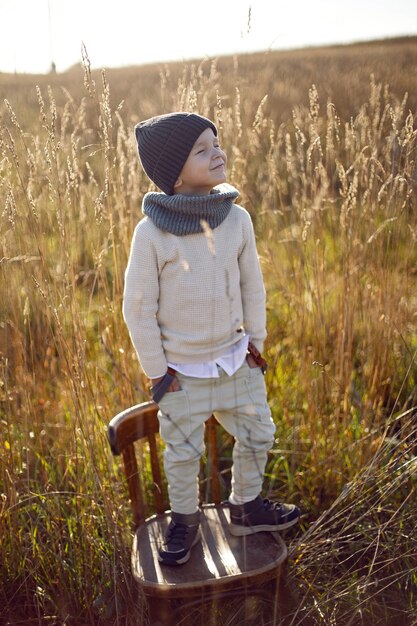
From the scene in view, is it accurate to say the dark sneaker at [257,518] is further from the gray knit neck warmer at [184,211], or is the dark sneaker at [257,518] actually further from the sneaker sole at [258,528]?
the gray knit neck warmer at [184,211]

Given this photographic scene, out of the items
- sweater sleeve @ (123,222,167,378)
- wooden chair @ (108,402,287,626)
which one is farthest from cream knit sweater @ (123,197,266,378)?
wooden chair @ (108,402,287,626)

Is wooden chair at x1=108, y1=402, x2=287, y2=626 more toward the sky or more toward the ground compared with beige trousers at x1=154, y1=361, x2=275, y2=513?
more toward the ground

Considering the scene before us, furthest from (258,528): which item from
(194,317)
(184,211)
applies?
(184,211)

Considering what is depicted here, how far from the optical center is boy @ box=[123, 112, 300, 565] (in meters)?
1.66

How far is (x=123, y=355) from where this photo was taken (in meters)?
2.21

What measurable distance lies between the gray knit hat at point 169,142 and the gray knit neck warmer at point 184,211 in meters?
0.07

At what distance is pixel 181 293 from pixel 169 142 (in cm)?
40

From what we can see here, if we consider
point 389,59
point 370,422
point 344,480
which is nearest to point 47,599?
point 344,480

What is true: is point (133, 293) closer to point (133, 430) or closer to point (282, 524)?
point (133, 430)

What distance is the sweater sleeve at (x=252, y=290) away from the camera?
1.79 m

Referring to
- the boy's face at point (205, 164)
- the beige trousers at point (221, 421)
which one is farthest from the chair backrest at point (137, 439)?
the boy's face at point (205, 164)

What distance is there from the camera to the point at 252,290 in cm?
183

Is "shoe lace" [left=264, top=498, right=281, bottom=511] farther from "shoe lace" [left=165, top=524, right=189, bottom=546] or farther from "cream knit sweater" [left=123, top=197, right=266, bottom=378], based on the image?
"cream knit sweater" [left=123, top=197, right=266, bottom=378]

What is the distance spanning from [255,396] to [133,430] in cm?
39
